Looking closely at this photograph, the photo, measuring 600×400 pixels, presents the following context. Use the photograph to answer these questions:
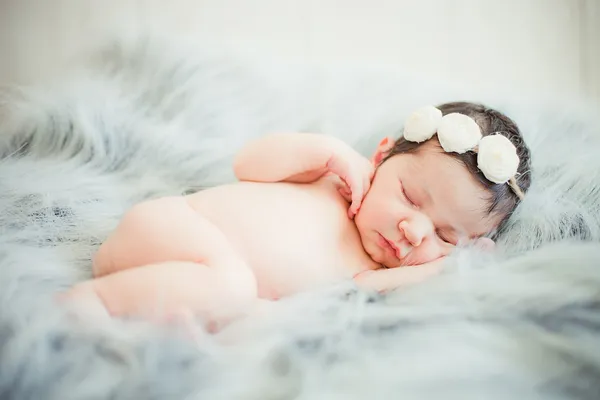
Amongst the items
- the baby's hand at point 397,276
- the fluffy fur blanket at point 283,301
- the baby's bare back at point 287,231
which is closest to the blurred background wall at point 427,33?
the fluffy fur blanket at point 283,301

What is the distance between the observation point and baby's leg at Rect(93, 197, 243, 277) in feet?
2.06

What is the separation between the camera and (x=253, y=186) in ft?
2.46

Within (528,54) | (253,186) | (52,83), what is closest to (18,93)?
(52,83)

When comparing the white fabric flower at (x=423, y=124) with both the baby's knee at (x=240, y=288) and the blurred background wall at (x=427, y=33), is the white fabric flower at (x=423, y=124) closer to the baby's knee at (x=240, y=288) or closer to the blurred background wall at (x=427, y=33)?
the baby's knee at (x=240, y=288)

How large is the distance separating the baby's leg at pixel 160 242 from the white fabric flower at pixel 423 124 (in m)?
0.30

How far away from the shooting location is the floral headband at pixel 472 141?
72 centimetres

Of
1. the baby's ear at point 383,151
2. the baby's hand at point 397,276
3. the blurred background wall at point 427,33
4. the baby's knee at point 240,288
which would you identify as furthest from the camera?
the blurred background wall at point 427,33

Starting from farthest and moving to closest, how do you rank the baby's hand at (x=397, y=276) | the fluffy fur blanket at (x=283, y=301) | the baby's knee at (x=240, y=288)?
1. the baby's hand at (x=397, y=276)
2. the baby's knee at (x=240, y=288)
3. the fluffy fur blanket at (x=283, y=301)

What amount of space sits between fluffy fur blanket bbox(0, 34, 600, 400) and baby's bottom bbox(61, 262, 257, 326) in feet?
0.09

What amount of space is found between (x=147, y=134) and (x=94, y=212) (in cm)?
20

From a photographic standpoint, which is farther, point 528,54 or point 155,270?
point 528,54

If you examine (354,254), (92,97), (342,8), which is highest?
(342,8)

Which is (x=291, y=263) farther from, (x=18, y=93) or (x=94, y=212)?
(x=18, y=93)

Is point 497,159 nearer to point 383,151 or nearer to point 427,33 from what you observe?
point 383,151
